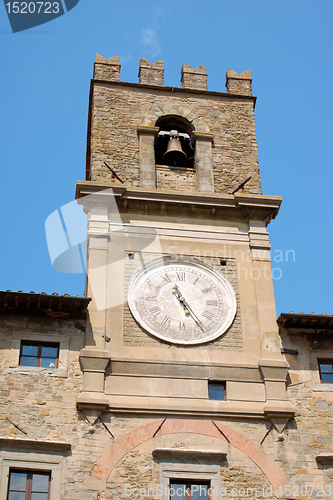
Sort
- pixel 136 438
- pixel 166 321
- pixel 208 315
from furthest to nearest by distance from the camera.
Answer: pixel 208 315 < pixel 166 321 < pixel 136 438

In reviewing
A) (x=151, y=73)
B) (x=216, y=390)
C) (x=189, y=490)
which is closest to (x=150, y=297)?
(x=216, y=390)

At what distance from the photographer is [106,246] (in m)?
18.4

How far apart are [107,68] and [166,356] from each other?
30.8 ft

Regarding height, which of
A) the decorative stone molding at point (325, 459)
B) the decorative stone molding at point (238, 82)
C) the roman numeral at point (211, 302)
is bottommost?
the decorative stone molding at point (325, 459)

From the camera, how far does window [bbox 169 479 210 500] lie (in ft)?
49.0

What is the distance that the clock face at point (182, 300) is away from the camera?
17297 millimetres

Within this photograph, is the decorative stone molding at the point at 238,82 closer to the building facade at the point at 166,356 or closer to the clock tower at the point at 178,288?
the clock tower at the point at 178,288

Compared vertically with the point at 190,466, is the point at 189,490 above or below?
below

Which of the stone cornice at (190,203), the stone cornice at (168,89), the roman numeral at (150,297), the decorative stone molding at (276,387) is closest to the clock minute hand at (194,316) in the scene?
the roman numeral at (150,297)

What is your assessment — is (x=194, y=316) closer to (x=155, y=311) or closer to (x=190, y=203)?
(x=155, y=311)

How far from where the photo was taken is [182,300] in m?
17.8

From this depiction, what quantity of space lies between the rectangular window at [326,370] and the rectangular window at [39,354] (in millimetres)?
5571

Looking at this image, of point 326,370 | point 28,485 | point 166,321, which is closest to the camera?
point 28,485

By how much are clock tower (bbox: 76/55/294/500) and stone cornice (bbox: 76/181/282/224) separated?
0.03m
